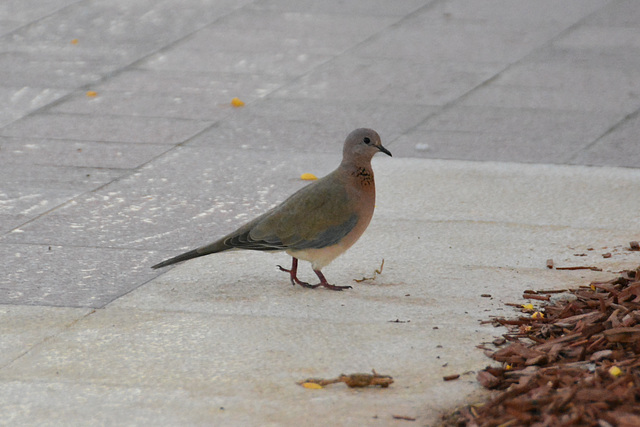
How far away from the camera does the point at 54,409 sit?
170 inches

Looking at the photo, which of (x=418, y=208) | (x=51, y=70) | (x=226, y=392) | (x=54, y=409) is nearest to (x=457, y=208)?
(x=418, y=208)

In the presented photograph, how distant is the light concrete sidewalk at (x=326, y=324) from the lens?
170 inches

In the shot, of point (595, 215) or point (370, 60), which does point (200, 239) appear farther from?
point (370, 60)

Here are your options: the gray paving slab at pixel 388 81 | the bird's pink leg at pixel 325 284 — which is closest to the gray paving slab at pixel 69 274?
the bird's pink leg at pixel 325 284

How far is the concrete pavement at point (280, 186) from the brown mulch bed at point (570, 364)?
19 cm

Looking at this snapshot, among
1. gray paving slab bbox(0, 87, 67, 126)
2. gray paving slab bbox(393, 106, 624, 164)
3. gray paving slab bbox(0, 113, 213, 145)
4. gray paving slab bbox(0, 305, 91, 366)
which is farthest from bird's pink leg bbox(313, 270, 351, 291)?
gray paving slab bbox(0, 87, 67, 126)

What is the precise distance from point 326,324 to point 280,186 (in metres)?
2.59

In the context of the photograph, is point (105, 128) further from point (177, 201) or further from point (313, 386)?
point (313, 386)

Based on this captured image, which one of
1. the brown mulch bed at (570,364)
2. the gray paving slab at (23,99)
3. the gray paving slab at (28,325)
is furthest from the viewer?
the gray paving slab at (23,99)

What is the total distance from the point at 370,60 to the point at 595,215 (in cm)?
468

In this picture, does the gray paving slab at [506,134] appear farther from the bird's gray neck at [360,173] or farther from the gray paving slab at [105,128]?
the bird's gray neck at [360,173]

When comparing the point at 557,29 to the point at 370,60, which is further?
the point at 557,29

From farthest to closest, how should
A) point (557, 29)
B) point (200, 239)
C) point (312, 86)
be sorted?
point (557, 29), point (312, 86), point (200, 239)

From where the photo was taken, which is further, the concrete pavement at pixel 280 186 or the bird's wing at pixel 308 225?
the bird's wing at pixel 308 225
